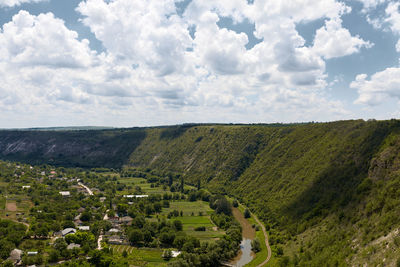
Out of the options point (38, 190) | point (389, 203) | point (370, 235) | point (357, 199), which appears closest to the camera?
point (370, 235)

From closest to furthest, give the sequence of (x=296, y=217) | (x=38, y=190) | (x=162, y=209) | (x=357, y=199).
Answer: (x=357, y=199) → (x=296, y=217) → (x=162, y=209) → (x=38, y=190)

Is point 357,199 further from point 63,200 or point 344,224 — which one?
point 63,200

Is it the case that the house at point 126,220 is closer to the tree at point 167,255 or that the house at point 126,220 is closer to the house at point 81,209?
the house at point 81,209

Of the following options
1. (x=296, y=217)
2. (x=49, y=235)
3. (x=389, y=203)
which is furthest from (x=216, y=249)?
(x=49, y=235)

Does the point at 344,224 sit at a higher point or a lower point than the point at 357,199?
lower

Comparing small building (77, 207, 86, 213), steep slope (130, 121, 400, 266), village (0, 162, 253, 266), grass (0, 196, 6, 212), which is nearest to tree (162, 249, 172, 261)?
village (0, 162, 253, 266)

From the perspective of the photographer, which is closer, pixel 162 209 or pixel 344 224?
pixel 344 224

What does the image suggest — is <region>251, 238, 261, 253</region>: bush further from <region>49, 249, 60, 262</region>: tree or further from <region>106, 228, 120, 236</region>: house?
<region>49, 249, 60, 262</region>: tree

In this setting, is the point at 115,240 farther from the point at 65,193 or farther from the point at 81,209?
the point at 65,193
